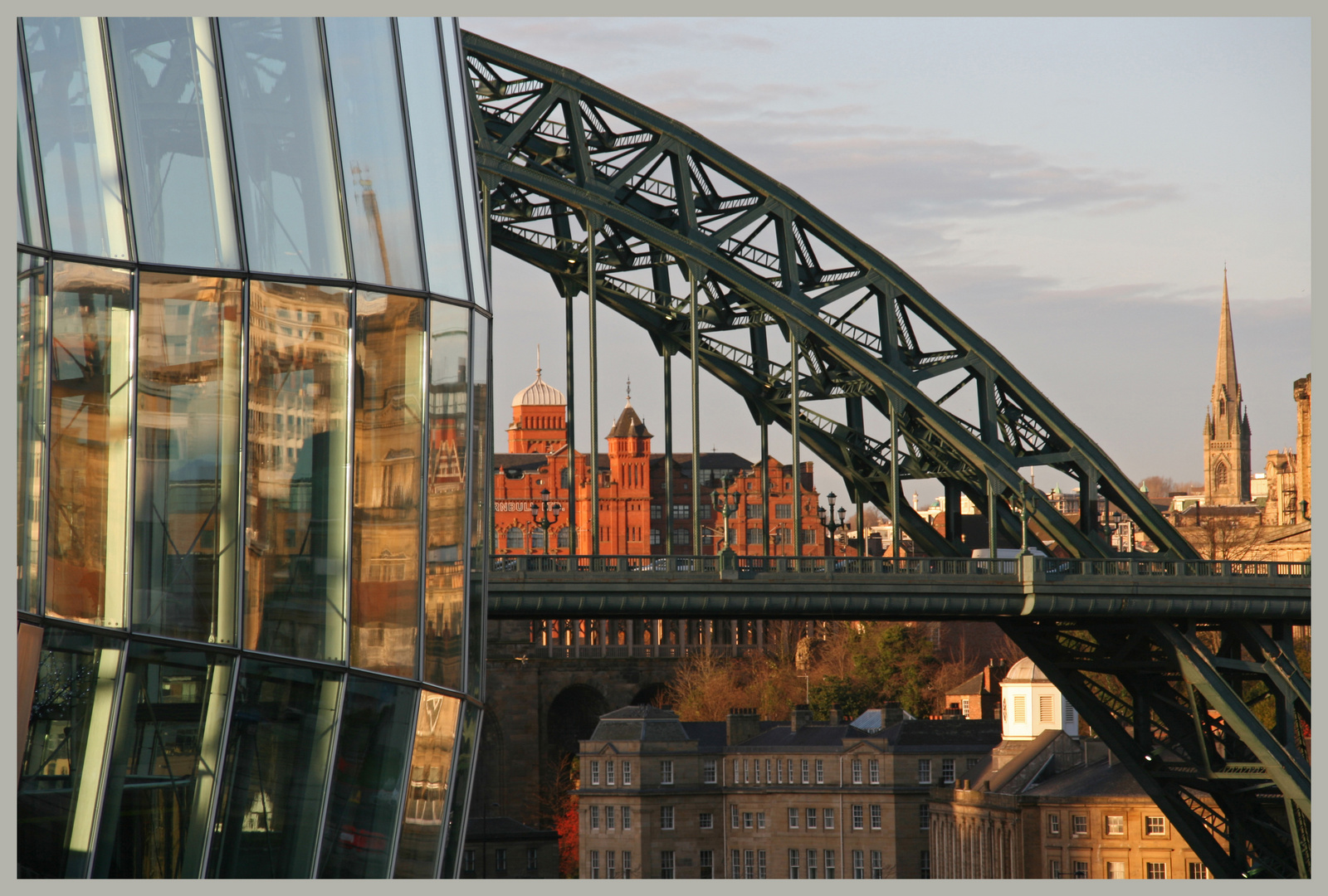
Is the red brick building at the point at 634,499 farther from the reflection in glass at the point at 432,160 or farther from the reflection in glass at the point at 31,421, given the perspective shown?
the reflection in glass at the point at 31,421

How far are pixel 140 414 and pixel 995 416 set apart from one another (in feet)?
94.2

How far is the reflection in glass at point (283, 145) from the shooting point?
15.5 meters

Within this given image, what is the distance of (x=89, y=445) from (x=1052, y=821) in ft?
209

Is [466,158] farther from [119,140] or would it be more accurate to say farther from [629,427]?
[629,427]

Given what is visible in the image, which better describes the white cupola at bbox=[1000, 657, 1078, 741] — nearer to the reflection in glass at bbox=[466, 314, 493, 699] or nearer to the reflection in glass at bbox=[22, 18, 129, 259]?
the reflection in glass at bbox=[466, 314, 493, 699]

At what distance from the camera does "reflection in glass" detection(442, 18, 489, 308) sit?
59.7ft

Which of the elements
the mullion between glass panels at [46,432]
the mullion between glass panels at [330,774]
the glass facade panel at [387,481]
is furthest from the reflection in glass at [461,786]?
the mullion between glass panels at [46,432]

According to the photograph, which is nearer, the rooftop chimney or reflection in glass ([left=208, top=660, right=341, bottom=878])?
reflection in glass ([left=208, top=660, right=341, bottom=878])

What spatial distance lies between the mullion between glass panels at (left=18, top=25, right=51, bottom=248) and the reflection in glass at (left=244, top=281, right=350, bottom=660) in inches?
70.7

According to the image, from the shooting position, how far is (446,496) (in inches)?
687

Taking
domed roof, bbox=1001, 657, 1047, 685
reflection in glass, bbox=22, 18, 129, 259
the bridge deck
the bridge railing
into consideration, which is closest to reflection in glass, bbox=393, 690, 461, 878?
reflection in glass, bbox=22, 18, 129, 259

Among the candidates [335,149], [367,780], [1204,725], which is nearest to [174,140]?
[335,149]

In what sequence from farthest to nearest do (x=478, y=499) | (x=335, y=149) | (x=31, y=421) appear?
(x=478, y=499) < (x=335, y=149) < (x=31, y=421)

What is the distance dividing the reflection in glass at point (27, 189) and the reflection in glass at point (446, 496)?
3.92 meters
